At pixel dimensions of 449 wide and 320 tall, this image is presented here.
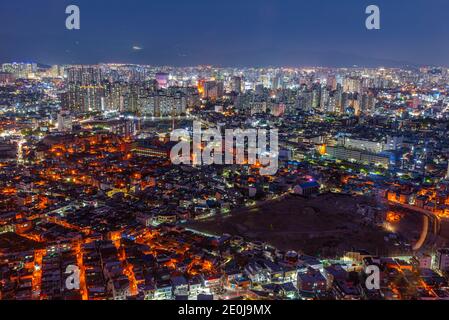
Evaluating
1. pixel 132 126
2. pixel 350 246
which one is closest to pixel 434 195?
pixel 350 246

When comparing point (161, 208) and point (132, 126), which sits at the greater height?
point (132, 126)

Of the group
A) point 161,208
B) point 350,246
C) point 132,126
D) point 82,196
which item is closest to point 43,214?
point 82,196

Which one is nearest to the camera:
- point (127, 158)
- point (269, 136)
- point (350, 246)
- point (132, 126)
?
point (350, 246)

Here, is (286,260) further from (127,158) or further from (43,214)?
(127,158)

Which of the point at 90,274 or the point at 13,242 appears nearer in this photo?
the point at 90,274
